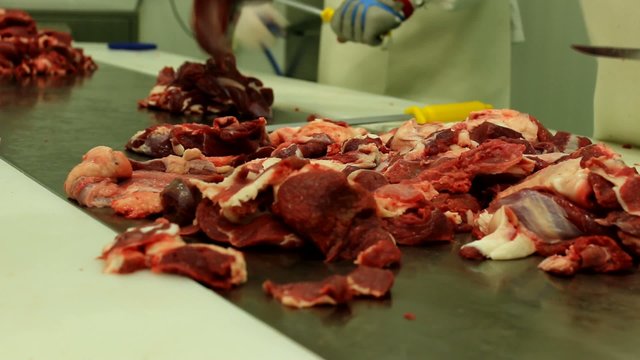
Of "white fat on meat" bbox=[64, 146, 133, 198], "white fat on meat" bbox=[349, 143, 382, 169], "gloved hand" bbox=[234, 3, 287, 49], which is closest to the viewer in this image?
"white fat on meat" bbox=[64, 146, 133, 198]

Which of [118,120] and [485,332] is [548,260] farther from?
→ [118,120]

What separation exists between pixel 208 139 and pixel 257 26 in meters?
0.69

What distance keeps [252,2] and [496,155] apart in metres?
1.13

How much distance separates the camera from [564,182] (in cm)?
145

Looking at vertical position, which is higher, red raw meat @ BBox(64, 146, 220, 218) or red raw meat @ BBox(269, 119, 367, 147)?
red raw meat @ BBox(269, 119, 367, 147)

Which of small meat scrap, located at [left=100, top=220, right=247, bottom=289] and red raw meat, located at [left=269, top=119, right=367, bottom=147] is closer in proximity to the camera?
small meat scrap, located at [left=100, top=220, right=247, bottom=289]

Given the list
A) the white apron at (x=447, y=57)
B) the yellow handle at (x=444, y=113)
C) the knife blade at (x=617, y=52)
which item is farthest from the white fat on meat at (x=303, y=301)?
the white apron at (x=447, y=57)

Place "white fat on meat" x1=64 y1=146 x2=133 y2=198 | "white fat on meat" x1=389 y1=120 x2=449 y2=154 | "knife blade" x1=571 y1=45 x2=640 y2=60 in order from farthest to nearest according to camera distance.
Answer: "knife blade" x1=571 y1=45 x2=640 y2=60 < "white fat on meat" x1=389 y1=120 x2=449 y2=154 < "white fat on meat" x1=64 y1=146 x2=133 y2=198

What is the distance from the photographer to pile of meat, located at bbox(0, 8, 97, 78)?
3629 mm

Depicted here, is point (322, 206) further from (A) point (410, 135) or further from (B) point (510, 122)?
(B) point (510, 122)

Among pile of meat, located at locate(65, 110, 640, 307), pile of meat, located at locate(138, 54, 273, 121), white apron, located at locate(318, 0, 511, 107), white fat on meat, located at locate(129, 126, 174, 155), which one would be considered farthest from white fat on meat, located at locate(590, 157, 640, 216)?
white apron, located at locate(318, 0, 511, 107)

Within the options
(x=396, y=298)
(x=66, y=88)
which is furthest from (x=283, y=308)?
(x=66, y=88)

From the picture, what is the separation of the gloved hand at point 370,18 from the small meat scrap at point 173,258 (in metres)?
2.31

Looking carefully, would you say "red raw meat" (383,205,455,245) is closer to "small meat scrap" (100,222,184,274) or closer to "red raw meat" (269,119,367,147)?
"small meat scrap" (100,222,184,274)
